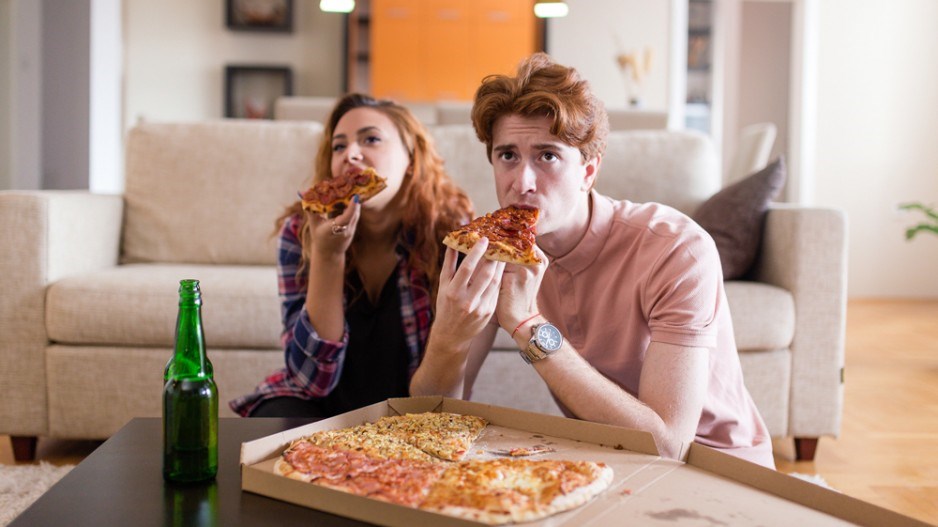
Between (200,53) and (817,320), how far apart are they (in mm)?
6879

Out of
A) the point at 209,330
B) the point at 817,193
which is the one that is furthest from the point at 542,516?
the point at 817,193

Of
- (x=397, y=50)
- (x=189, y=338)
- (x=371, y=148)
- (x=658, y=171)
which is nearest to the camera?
(x=189, y=338)

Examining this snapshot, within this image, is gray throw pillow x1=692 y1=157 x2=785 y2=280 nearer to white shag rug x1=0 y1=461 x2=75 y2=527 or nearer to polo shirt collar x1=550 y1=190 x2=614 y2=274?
polo shirt collar x1=550 y1=190 x2=614 y2=274

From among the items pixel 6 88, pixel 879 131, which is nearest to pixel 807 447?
pixel 879 131

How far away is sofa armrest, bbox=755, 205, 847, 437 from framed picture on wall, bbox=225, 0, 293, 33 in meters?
6.39

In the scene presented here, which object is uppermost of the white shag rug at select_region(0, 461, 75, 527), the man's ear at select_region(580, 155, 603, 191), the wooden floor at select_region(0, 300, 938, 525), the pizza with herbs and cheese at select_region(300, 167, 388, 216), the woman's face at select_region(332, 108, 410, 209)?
the woman's face at select_region(332, 108, 410, 209)

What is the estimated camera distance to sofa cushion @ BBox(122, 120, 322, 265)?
3.28m

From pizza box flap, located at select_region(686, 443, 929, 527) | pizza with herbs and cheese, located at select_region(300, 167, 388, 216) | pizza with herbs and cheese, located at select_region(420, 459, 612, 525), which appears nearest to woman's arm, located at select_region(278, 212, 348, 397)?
pizza with herbs and cheese, located at select_region(300, 167, 388, 216)

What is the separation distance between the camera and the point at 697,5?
8.53 metres

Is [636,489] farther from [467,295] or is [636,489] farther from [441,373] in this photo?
[441,373]

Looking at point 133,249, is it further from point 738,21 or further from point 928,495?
point 738,21

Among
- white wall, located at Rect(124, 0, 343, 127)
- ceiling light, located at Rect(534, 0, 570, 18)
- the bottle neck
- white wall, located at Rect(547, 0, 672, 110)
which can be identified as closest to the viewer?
the bottle neck

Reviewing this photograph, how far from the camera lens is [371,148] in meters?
1.89

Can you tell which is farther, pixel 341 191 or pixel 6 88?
pixel 6 88
